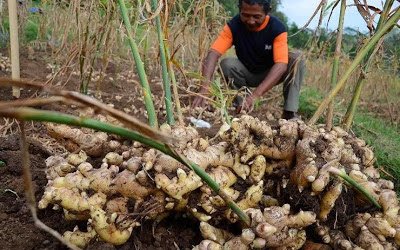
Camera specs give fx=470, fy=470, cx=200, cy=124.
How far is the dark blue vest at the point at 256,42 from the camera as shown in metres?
3.35

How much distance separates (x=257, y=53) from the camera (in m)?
3.49

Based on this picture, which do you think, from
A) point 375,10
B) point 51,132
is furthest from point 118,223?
point 375,10

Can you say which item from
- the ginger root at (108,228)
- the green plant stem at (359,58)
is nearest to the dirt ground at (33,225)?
the ginger root at (108,228)

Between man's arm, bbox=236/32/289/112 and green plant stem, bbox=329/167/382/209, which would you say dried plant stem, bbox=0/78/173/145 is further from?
man's arm, bbox=236/32/289/112

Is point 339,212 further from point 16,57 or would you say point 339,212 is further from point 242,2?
point 242,2

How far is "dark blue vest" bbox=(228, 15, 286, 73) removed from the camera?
11.0 ft

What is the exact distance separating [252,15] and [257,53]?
0.42 metres

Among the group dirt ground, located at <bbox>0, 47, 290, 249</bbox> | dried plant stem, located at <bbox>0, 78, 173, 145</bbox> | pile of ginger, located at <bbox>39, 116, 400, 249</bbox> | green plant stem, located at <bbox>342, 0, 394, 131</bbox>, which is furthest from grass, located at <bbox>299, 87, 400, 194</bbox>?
dried plant stem, located at <bbox>0, 78, 173, 145</bbox>

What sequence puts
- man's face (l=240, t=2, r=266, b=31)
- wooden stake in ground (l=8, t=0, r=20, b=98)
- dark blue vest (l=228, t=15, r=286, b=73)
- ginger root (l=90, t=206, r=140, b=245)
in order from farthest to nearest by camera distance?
dark blue vest (l=228, t=15, r=286, b=73) < man's face (l=240, t=2, r=266, b=31) < wooden stake in ground (l=8, t=0, r=20, b=98) < ginger root (l=90, t=206, r=140, b=245)

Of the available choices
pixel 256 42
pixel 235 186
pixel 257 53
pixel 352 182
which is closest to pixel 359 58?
pixel 352 182

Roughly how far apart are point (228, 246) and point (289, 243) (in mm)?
150

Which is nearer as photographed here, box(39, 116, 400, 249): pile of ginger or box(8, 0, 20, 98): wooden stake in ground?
box(39, 116, 400, 249): pile of ginger

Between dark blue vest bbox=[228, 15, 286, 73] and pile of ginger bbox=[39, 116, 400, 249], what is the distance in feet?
7.11

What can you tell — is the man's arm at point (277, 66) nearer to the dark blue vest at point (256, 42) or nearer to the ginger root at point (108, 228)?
the dark blue vest at point (256, 42)
